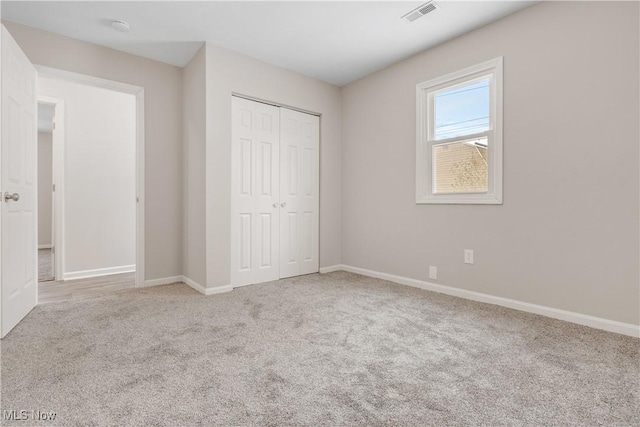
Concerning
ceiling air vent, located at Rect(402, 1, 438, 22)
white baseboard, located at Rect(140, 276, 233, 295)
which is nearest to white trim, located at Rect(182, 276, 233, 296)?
white baseboard, located at Rect(140, 276, 233, 295)

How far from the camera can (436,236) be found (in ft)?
10.6

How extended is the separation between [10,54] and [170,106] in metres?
1.42

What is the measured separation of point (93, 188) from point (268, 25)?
3.10m

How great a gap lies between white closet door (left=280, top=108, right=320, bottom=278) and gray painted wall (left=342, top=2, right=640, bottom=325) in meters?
1.25

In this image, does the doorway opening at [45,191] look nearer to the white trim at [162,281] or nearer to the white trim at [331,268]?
the white trim at [162,281]

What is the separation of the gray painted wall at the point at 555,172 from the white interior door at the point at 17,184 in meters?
3.39

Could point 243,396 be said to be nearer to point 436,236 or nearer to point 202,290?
point 202,290

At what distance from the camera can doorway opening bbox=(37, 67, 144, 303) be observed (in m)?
3.66

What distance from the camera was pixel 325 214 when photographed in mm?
4203

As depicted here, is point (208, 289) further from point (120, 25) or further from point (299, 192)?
point (120, 25)

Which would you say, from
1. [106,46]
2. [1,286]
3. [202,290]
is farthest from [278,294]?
[106,46]

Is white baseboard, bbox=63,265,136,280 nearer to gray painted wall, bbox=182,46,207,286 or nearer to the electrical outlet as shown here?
gray painted wall, bbox=182,46,207,286

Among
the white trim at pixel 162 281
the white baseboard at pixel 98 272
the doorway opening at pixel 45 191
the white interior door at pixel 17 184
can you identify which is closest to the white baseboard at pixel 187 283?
the white trim at pixel 162 281

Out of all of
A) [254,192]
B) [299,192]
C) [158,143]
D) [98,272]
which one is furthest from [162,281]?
[299,192]
